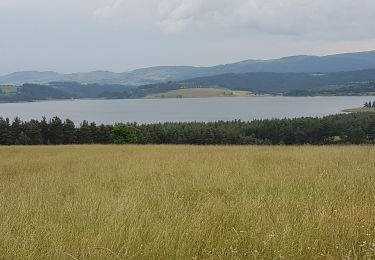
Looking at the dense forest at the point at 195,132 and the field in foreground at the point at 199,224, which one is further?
the dense forest at the point at 195,132

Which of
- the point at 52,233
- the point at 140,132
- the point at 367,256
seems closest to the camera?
the point at 367,256

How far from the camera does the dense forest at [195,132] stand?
5944 centimetres

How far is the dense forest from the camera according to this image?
195ft

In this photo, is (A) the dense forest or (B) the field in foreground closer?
(B) the field in foreground

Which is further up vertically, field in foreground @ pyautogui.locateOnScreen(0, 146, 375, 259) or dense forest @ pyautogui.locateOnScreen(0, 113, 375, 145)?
field in foreground @ pyautogui.locateOnScreen(0, 146, 375, 259)

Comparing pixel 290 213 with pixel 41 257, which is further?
pixel 290 213

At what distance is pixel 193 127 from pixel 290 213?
7147 centimetres

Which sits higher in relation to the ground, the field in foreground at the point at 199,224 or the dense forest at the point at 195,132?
the field in foreground at the point at 199,224

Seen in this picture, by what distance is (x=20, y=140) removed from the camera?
186 feet

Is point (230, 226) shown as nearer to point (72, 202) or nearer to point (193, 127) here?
point (72, 202)

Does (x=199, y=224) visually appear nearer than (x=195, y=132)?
Yes

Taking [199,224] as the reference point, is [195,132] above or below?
below

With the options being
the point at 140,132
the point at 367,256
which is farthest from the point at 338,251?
the point at 140,132

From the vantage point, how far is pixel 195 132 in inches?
2923
